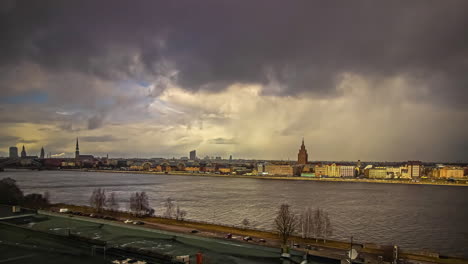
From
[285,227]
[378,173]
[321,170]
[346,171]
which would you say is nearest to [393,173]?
[378,173]

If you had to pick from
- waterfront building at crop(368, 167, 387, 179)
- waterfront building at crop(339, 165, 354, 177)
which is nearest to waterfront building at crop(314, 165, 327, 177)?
waterfront building at crop(339, 165, 354, 177)

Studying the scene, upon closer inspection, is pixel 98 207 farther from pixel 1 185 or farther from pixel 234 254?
pixel 234 254

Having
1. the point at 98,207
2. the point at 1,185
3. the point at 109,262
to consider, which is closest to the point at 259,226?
the point at 98,207

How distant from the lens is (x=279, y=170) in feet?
202

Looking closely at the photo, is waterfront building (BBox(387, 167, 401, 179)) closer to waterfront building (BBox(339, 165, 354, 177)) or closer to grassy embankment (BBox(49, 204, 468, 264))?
waterfront building (BBox(339, 165, 354, 177))

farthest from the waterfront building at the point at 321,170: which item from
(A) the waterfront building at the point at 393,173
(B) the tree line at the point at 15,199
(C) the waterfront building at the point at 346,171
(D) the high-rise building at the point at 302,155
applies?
(B) the tree line at the point at 15,199

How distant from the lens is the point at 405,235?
1152cm

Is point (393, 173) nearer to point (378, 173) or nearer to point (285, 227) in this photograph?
point (378, 173)

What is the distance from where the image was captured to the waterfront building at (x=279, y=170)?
6050 centimetres

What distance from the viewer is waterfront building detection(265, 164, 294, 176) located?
199ft

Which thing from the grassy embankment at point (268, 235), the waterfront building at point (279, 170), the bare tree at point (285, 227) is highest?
the bare tree at point (285, 227)

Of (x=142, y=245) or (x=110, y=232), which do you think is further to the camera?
(x=110, y=232)

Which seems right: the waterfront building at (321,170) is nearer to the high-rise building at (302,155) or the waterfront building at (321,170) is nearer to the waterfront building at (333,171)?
the waterfront building at (333,171)

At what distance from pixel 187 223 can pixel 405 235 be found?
7.60m
